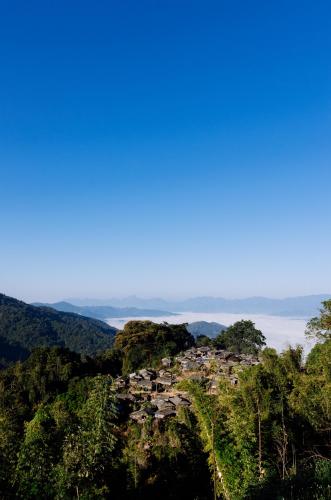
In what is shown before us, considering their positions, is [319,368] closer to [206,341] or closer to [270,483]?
[270,483]

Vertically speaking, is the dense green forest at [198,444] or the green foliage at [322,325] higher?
the green foliage at [322,325]

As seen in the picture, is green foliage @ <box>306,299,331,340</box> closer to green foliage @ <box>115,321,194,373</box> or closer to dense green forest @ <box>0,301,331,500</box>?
dense green forest @ <box>0,301,331,500</box>

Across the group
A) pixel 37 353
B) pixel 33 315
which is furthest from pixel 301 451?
pixel 33 315

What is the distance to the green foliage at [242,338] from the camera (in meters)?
47.8

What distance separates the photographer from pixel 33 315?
549 feet

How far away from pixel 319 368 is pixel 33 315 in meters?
165

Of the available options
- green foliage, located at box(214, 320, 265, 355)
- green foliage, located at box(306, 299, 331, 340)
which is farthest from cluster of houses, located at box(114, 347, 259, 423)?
green foliage, located at box(214, 320, 265, 355)

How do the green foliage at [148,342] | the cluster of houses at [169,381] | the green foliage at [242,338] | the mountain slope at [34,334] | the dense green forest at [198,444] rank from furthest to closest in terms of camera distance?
the mountain slope at [34,334]
the green foliage at [242,338]
the green foliage at [148,342]
the cluster of houses at [169,381]
the dense green forest at [198,444]

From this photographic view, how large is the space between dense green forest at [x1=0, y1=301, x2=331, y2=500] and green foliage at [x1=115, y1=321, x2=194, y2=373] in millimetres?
14190

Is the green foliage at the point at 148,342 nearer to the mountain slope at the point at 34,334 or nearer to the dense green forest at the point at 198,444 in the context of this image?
the dense green forest at the point at 198,444

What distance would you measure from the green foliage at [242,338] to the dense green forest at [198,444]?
2598 cm

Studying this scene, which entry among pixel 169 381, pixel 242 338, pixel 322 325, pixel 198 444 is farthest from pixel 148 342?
pixel 198 444

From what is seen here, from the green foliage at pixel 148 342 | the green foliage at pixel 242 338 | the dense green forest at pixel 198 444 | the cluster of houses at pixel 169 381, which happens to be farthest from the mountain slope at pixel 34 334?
the dense green forest at pixel 198 444

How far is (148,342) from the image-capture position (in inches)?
1671
